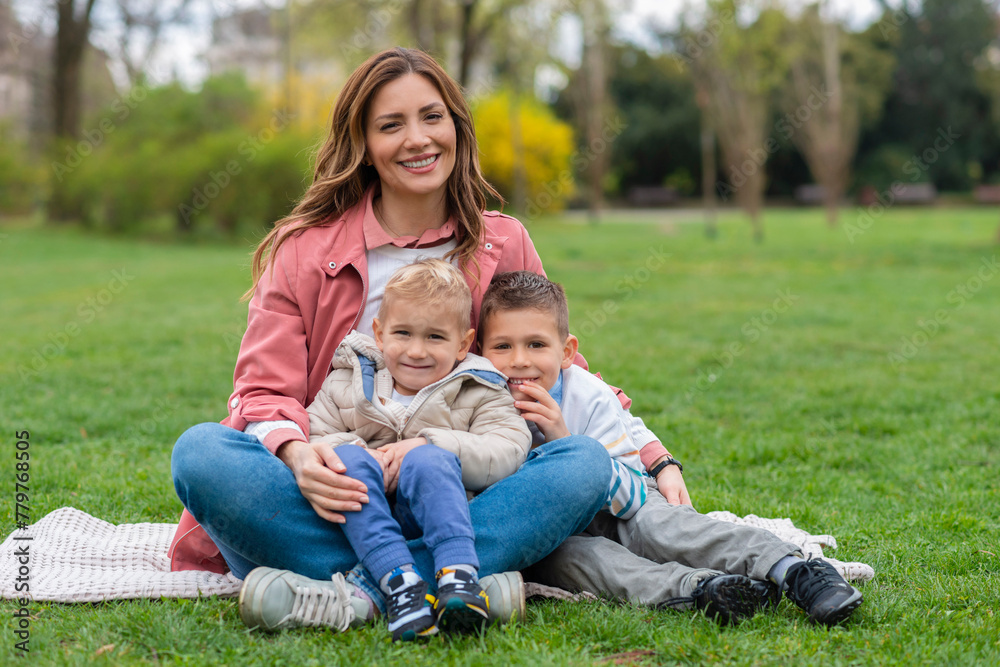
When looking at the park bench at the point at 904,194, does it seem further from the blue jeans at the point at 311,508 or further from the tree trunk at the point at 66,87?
the blue jeans at the point at 311,508

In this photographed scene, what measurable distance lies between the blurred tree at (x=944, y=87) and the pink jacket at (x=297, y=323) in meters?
42.1

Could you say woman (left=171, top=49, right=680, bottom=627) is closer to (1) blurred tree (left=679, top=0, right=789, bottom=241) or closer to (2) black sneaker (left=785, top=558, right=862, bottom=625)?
(2) black sneaker (left=785, top=558, right=862, bottom=625)

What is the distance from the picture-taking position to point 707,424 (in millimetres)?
5527

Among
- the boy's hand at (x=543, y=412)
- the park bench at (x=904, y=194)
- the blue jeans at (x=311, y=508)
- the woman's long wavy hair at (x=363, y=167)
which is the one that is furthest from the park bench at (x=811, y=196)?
the blue jeans at (x=311, y=508)

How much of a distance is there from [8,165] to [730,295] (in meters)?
17.9

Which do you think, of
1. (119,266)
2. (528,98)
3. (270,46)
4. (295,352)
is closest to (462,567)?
(295,352)

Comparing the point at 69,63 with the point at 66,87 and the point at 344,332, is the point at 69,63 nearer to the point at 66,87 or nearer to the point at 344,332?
the point at 66,87

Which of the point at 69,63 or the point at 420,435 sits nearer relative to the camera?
the point at 420,435

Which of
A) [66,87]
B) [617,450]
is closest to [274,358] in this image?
[617,450]

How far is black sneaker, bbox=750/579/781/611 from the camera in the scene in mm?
2697

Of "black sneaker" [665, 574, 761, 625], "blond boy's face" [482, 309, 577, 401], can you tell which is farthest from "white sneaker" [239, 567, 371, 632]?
"black sneaker" [665, 574, 761, 625]

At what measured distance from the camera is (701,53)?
20.6 m

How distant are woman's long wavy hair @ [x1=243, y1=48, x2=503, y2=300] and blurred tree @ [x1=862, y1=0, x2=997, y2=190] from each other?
41721 millimetres

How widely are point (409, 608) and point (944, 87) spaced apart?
44.3 meters
